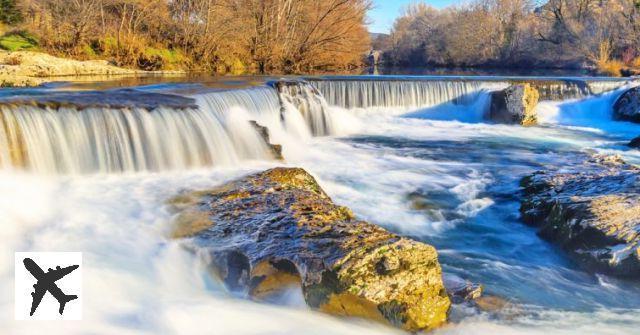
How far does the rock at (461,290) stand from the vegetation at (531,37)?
33805 mm

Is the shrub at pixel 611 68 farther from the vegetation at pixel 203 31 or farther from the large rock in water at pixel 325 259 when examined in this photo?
the large rock in water at pixel 325 259

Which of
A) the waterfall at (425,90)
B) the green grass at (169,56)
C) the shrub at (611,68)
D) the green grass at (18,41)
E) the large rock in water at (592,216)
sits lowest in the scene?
the large rock in water at (592,216)

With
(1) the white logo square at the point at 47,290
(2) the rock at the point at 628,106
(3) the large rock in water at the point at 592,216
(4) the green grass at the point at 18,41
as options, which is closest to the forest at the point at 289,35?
(4) the green grass at the point at 18,41

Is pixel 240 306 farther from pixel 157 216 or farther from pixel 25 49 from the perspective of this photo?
pixel 25 49

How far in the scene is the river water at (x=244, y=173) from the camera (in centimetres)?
372

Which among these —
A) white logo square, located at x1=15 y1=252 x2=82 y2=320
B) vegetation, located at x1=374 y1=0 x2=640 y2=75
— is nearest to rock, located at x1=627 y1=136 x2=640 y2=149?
white logo square, located at x1=15 y1=252 x2=82 y2=320

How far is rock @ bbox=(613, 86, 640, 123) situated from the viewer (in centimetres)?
1670

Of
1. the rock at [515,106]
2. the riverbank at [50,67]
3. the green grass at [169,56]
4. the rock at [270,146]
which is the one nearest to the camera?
the rock at [270,146]

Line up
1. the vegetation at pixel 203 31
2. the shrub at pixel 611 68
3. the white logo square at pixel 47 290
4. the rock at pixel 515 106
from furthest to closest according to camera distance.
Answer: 1. the shrub at pixel 611 68
2. the vegetation at pixel 203 31
3. the rock at pixel 515 106
4. the white logo square at pixel 47 290

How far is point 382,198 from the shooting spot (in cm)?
711

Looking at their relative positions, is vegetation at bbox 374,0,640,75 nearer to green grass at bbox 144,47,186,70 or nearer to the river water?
green grass at bbox 144,47,186,70

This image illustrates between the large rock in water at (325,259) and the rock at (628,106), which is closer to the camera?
the large rock in water at (325,259)

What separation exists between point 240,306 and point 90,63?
2046 centimetres

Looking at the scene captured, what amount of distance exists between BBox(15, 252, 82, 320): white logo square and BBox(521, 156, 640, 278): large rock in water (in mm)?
4299
